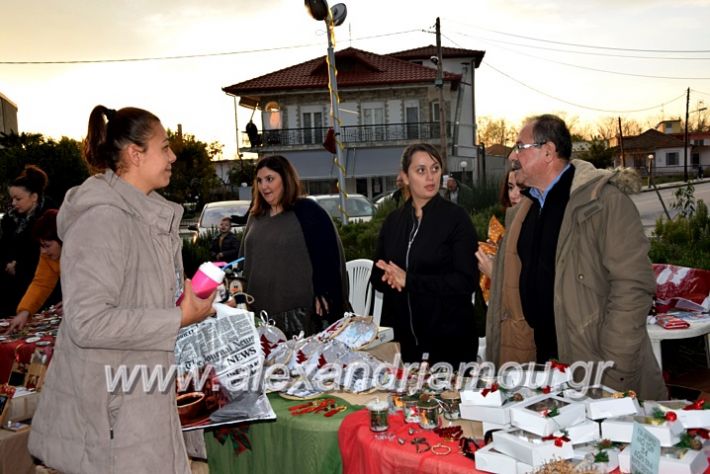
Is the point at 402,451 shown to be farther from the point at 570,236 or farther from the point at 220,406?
the point at 570,236

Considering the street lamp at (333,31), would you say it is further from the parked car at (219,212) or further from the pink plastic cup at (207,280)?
the pink plastic cup at (207,280)

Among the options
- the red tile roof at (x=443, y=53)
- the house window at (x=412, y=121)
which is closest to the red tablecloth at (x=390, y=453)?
the house window at (x=412, y=121)

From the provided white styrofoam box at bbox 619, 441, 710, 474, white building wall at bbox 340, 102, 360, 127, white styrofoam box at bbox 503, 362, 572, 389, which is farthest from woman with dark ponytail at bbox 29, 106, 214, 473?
white building wall at bbox 340, 102, 360, 127

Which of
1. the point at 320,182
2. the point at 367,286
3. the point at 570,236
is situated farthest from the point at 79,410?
the point at 320,182

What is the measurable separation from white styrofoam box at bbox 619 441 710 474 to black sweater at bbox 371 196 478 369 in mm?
1460

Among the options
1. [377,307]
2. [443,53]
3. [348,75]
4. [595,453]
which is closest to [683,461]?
[595,453]

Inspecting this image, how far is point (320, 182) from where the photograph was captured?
29.6 metres

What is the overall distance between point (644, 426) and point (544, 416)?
251mm

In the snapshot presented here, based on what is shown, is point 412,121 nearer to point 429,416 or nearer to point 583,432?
point 429,416

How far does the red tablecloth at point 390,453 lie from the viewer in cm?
187

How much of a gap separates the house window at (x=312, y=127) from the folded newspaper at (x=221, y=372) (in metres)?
27.0

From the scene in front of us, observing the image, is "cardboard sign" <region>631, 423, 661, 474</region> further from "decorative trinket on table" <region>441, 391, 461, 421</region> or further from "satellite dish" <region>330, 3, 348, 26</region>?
"satellite dish" <region>330, 3, 348, 26</region>

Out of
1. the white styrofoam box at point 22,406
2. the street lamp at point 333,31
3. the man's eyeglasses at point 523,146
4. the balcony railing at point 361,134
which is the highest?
the balcony railing at point 361,134

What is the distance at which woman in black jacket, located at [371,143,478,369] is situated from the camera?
10.0ft
